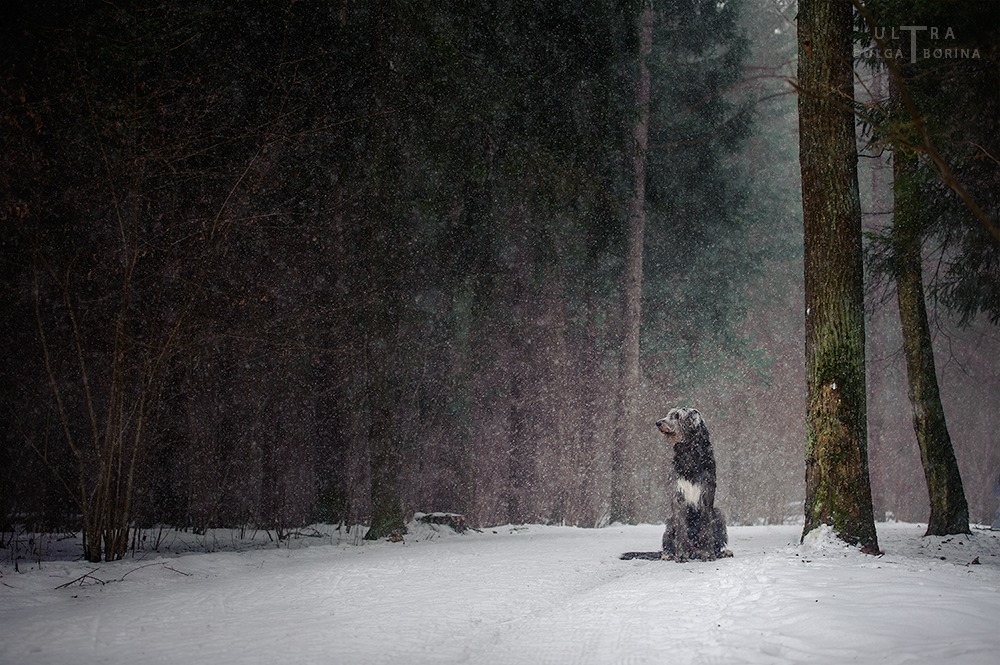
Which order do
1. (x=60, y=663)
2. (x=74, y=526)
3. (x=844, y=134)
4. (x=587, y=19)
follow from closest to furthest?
(x=60, y=663) < (x=844, y=134) < (x=74, y=526) < (x=587, y=19)

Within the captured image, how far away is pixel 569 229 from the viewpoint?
60.1 feet

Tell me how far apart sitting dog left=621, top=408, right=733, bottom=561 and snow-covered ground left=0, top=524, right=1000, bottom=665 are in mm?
315

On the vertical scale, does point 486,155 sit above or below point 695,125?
below

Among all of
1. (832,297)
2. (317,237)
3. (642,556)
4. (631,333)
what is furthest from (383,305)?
(631,333)

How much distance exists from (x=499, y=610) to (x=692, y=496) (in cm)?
348

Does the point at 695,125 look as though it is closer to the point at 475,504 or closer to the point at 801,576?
the point at 475,504

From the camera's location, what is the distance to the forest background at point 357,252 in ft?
30.3

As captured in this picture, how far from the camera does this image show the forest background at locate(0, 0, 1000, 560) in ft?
Result: 30.3

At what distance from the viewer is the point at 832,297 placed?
8.66 meters

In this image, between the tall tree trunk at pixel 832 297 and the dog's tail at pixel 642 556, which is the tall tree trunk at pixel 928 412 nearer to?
the tall tree trunk at pixel 832 297

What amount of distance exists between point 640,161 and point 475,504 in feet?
30.2

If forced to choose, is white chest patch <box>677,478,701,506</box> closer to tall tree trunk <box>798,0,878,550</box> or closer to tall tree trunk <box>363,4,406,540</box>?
tall tree trunk <box>798,0,878,550</box>

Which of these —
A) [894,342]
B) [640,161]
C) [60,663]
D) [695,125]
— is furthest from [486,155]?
[894,342]

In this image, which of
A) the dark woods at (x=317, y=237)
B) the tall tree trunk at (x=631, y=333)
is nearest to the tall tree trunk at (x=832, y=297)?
the dark woods at (x=317, y=237)
